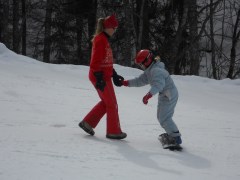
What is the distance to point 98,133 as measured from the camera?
5.99 metres

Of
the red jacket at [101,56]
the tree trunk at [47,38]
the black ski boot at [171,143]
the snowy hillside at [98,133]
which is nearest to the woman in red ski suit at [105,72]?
the red jacket at [101,56]

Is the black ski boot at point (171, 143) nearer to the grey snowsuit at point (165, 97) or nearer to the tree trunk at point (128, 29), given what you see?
the grey snowsuit at point (165, 97)

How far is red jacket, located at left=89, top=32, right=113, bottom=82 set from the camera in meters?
5.46

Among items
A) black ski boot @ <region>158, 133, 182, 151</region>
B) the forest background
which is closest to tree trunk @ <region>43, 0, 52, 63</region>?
the forest background

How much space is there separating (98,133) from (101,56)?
3.75 ft

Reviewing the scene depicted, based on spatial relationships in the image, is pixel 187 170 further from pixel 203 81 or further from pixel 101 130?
pixel 203 81

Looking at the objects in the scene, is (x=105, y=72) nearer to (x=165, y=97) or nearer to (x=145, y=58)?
(x=145, y=58)

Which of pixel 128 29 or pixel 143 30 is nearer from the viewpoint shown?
pixel 128 29

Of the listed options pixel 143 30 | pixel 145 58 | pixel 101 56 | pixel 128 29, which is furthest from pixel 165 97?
pixel 143 30

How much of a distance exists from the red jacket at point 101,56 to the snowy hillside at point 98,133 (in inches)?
34.5

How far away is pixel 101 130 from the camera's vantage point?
6.19 meters

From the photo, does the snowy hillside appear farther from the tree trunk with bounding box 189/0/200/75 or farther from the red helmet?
the tree trunk with bounding box 189/0/200/75

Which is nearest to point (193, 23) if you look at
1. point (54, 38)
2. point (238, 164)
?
point (54, 38)

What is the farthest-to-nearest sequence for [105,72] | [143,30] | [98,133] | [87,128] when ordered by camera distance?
[143,30], [98,133], [87,128], [105,72]
